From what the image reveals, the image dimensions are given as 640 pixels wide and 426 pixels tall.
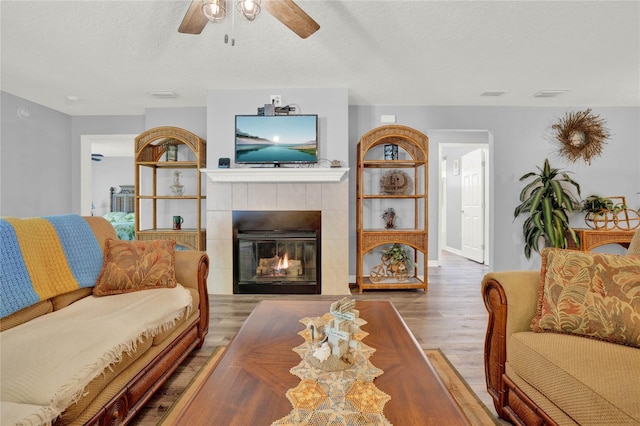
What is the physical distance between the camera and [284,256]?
3688 mm

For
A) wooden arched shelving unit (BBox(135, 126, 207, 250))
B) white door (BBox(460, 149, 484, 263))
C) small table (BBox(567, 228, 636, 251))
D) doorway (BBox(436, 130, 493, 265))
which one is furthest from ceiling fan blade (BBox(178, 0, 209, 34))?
white door (BBox(460, 149, 484, 263))

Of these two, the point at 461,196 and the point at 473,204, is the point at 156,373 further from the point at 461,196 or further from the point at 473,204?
the point at 461,196

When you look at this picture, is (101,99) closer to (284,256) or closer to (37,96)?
(37,96)

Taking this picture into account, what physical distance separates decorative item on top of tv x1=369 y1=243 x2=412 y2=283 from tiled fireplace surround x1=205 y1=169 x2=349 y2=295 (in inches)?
22.9

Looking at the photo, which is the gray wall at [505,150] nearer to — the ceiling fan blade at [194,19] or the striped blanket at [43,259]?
the ceiling fan blade at [194,19]

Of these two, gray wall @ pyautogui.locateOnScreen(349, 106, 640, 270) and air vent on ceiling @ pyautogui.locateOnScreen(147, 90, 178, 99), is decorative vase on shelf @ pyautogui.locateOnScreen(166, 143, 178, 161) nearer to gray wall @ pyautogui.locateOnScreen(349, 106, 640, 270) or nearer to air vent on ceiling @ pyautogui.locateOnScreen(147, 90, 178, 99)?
air vent on ceiling @ pyautogui.locateOnScreen(147, 90, 178, 99)

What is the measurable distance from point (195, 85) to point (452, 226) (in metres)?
5.85

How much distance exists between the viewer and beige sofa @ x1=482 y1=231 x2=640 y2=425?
1.00m

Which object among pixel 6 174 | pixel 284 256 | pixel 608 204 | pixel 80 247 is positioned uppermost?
pixel 6 174

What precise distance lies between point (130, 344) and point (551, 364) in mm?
1740

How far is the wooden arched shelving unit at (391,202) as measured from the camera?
372 cm

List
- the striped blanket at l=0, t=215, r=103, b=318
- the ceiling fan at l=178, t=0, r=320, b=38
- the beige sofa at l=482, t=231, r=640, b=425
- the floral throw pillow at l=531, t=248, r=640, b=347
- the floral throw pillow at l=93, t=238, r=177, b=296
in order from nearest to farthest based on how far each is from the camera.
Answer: the beige sofa at l=482, t=231, r=640, b=425 < the floral throw pillow at l=531, t=248, r=640, b=347 < the striped blanket at l=0, t=215, r=103, b=318 < the ceiling fan at l=178, t=0, r=320, b=38 < the floral throw pillow at l=93, t=238, r=177, b=296

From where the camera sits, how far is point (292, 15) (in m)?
1.81

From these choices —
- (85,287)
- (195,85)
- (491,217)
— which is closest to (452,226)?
(491,217)
